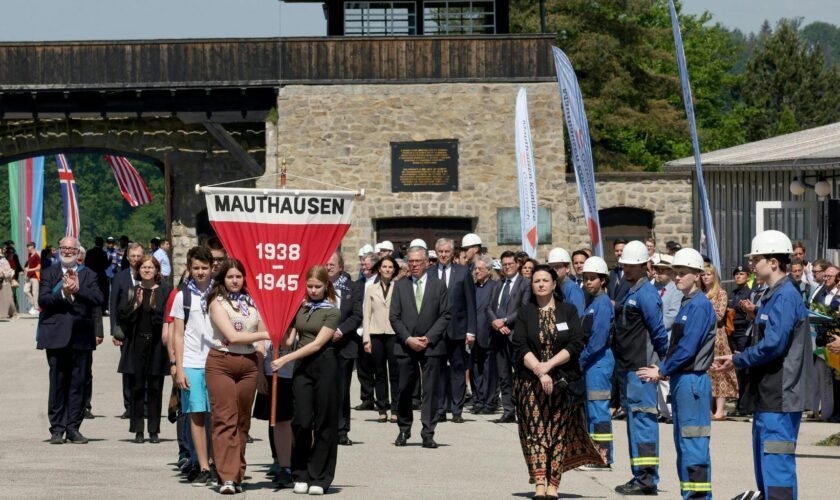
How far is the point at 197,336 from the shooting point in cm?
1170

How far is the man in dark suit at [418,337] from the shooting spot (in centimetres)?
1482

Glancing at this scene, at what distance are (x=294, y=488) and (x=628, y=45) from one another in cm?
3733

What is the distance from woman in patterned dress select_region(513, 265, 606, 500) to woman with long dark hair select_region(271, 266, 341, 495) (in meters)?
1.37

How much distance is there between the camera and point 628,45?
47438 millimetres

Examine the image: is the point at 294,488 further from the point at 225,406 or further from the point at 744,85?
A: the point at 744,85

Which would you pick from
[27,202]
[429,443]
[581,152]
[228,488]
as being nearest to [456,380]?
[429,443]

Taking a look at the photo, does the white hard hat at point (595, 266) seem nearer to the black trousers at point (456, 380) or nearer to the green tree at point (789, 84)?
the black trousers at point (456, 380)

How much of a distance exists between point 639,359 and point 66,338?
550 cm

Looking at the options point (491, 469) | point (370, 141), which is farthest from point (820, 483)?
point (370, 141)

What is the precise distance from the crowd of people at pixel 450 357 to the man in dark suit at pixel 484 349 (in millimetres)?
426

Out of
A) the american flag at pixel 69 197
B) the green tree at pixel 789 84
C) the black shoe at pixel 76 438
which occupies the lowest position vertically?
the black shoe at pixel 76 438

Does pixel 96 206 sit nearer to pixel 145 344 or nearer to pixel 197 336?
pixel 145 344

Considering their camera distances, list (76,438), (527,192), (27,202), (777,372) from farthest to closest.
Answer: (27,202)
(527,192)
(76,438)
(777,372)

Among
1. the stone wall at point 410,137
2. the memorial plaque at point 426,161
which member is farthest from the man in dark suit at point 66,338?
the memorial plaque at point 426,161
